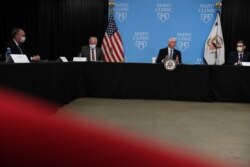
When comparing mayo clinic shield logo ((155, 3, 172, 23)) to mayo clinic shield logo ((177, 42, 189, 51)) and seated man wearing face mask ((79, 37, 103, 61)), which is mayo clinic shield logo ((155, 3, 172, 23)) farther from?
seated man wearing face mask ((79, 37, 103, 61))

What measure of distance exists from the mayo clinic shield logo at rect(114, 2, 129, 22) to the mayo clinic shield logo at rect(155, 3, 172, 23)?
73 centimetres

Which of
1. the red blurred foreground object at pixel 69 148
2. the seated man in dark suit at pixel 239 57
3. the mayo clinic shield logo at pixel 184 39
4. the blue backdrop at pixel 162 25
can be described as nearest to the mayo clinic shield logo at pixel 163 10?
the blue backdrop at pixel 162 25

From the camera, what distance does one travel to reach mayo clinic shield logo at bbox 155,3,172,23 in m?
7.73

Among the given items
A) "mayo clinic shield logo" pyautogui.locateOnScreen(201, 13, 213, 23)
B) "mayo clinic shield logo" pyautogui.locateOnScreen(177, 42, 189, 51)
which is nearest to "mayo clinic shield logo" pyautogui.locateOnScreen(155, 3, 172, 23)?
"mayo clinic shield logo" pyautogui.locateOnScreen(177, 42, 189, 51)

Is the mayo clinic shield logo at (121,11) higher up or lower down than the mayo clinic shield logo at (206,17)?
higher up

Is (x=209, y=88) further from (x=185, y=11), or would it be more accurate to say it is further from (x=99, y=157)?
(x=99, y=157)

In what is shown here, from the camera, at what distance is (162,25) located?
25.6 feet

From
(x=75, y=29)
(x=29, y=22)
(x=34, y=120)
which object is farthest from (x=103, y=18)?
(x=34, y=120)

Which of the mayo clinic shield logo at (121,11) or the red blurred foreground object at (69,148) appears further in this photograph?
the mayo clinic shield logo at (121,11)

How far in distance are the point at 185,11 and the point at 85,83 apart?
3249mm

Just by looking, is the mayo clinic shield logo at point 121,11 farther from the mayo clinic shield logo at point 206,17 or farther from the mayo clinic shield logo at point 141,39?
the mayo clinic shield logo at point 206,17

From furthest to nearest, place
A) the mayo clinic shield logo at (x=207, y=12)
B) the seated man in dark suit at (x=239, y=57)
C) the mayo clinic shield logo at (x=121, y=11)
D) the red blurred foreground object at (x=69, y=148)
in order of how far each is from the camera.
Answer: the mayo clinic shield logo at (x=121, y=11), the mayo clinic shield logo at (x=207, y=12), the seated man in dark suit at (x=239, y=57), the red blurred foreground object at (x=69, y=148)

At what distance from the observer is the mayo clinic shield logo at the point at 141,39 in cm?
787

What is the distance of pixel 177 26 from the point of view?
775 centimetres
